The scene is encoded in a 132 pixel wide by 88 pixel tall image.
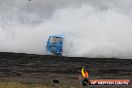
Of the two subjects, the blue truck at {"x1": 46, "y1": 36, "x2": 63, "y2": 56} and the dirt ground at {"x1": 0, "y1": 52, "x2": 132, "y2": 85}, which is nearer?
the dirt ground at {"x1": 0, "y1": 52, "x2": 132, "y2": 85}

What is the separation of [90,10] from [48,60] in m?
15.7

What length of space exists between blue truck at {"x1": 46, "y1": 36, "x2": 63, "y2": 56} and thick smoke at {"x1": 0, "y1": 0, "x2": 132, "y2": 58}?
0.44 metres

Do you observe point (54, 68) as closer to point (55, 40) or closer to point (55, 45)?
point (55, 45)

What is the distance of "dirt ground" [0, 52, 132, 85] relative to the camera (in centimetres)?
2450

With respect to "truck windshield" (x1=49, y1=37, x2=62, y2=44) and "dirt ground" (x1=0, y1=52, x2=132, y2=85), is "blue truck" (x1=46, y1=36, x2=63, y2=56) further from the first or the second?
"dirt ground" (x1=0, y1=52, x2=132, y2=85)

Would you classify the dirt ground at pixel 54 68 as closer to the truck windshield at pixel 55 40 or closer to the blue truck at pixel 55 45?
the blue truck at pixel 55 45

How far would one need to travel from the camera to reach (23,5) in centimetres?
5538

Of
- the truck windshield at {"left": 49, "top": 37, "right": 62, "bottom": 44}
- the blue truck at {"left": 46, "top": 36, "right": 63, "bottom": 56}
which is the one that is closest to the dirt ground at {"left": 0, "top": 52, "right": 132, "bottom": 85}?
the blue truck at {"left": 46, "top": 36, "right": 63, "bottom": 56}

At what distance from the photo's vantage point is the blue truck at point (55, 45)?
35688 mm

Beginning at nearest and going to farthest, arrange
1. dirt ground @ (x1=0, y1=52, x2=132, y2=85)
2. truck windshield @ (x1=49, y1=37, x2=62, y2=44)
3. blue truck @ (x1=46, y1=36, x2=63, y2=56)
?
dirt ground @ (x1=0, y1=52, x2=132, y2=85) → blue truck @ (x1=46, y1=36, x2=63, y2=56) → truck windshield @ (x1=49, y1=37, x2=62, y2=44)

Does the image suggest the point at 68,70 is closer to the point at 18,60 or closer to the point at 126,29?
the point at 18,60

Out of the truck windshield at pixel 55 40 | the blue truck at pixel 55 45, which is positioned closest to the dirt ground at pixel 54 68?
the blue truck at pixel 55 45

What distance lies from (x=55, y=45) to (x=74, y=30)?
4.32 metres

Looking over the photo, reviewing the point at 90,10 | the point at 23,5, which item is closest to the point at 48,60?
the point at 90,10
